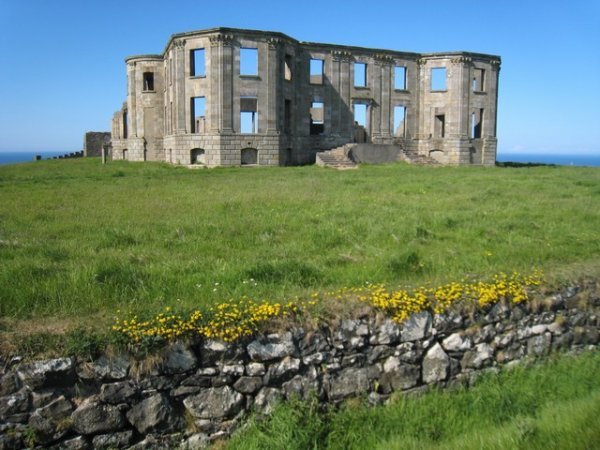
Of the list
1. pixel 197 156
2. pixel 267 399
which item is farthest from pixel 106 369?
pixel 197 156

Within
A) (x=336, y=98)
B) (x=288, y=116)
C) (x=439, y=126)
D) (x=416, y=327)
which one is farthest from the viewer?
(x=439, y=126)

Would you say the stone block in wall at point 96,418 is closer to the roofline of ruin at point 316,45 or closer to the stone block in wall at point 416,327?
the stone block in wall at point 416,327

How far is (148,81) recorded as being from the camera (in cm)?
4850

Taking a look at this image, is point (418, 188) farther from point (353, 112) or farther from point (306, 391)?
point (353, 112)

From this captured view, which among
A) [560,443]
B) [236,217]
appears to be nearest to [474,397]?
[560,443]

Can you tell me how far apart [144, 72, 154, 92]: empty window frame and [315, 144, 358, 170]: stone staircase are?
708 inches

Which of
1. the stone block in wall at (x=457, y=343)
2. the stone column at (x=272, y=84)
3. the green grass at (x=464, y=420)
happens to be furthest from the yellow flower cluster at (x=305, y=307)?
the stone column at (x=272, y=84)

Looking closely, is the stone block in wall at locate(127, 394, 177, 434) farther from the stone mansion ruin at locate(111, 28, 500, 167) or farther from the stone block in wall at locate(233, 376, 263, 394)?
→ the stone mansion ruin at locate(111, 28, 500, 167)

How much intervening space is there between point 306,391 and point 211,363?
49.8 inches

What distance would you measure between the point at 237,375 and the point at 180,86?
35.2m

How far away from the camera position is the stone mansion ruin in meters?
37.4

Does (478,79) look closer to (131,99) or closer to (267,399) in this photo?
(131,99)

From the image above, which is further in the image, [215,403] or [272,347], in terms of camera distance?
[272,347]

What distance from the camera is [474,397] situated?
24.2 ft
